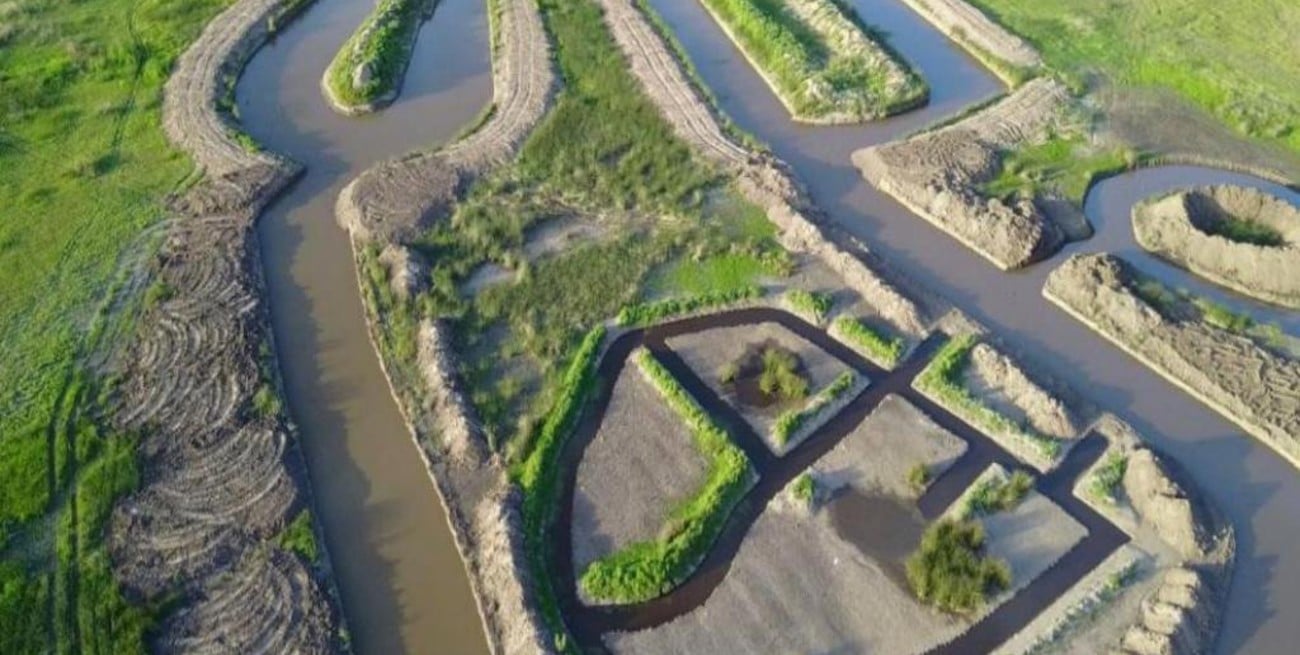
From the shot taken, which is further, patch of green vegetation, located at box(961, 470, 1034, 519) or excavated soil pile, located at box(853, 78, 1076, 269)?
excavated soil pile, located at box(853, 78, 1076, 269)

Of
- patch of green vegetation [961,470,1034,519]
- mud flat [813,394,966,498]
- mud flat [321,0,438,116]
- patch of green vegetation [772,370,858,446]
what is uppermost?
mud flat [321,0,438,116]

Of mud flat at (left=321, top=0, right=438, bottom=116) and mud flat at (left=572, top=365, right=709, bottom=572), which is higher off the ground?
mud flat at (left=321, top=0, right=438, bottom=116)

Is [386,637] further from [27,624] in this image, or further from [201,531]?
[27,624]

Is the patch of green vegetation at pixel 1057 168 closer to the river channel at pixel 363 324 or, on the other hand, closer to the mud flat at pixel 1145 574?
the river channel at pixel 363 324

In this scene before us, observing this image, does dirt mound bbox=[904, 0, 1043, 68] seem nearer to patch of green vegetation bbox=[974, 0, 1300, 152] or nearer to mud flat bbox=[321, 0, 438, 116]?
patch of green vegetation bbox=[974, 0, 1300, 152]

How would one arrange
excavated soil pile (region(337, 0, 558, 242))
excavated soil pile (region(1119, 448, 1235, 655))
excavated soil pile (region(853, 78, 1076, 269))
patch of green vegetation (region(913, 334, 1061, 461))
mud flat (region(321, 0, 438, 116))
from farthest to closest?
1. mud flat (region(321, 0, 438, 116))
2. excavated soil pile (region(337, 0, 558, 242))
3. excavated soil pile (region(853, 78, 1076, 269))
4. patch of green vegetation (region(913, 334, 1061, 461))
5. excavated soil pile (region(1119, 448, 1235, 655))

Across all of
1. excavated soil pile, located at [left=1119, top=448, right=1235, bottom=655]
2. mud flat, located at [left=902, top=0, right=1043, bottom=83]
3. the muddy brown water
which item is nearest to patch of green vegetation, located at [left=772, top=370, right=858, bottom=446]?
excavated soil pile, located at [left=1119, top=448, right=1235, bottom=655]

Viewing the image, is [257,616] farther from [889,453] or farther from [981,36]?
[981,36]
